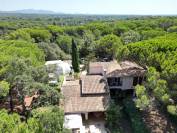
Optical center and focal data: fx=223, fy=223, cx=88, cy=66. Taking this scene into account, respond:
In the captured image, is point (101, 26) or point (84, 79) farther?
point (101, 26)

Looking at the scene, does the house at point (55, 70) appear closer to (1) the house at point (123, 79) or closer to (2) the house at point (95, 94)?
(2) the house at point (95, 94)

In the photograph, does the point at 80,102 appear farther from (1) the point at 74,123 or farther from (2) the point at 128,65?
(2) the point at 128,65

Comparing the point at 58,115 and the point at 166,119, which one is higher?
the point at 58,115

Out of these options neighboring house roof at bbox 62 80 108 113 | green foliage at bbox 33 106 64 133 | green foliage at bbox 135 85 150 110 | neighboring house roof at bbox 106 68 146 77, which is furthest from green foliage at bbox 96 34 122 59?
green foliage at bbox 33 106 64 133

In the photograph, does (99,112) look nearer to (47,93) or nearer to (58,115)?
(47,93)

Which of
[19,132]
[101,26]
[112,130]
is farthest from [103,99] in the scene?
[101,26]

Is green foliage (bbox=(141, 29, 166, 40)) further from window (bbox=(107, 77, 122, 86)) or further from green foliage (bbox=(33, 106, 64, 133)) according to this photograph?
green foliage (bbox=(33, 106, 64, 133))

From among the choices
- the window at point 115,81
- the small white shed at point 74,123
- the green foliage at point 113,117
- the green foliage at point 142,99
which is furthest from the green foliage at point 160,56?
the small white shed at point 74,123

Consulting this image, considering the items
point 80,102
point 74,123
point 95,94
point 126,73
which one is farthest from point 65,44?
point 74,123
